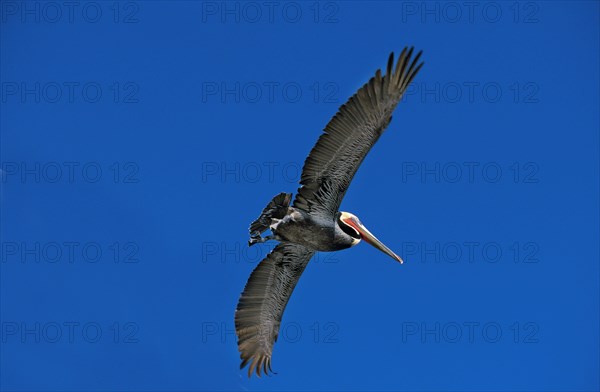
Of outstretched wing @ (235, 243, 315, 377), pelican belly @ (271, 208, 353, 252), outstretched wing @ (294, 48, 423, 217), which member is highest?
outstretched wing @ (294, 48, 423, 217)

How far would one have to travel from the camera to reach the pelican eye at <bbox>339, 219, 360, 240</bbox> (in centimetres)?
1298

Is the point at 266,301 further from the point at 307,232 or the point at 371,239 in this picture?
the point at 371,239

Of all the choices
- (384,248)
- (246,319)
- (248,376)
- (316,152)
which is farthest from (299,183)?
(248,376)

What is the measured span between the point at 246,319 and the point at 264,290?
0.62 meters

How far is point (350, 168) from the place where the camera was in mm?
Answer: 12391

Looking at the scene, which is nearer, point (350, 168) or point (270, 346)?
point (350, 168)

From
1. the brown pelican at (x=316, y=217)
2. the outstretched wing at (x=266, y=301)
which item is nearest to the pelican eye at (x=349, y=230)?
the brown pelican at (x=316, y=217)

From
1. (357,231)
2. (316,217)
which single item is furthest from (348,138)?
(357,231)

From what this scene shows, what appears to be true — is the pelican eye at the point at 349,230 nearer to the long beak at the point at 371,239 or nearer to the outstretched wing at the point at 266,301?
the long beak at the point at 371,239

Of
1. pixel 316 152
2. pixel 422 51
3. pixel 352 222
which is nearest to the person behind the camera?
pixel 422 51

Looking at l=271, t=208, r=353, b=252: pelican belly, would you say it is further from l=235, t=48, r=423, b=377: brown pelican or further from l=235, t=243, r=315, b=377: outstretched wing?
l=235, t=243, r=315, b=377: outstretched wing

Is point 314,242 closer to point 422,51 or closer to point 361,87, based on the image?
point 361,87

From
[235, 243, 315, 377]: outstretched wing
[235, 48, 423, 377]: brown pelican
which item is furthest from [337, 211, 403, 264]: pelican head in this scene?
[235, 243, 315, 377]: outstretched wing

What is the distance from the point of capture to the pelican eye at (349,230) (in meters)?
13.0
